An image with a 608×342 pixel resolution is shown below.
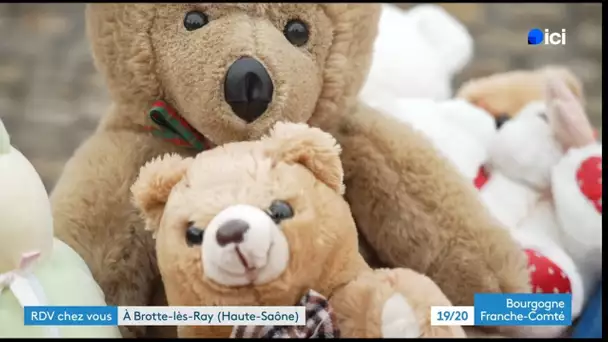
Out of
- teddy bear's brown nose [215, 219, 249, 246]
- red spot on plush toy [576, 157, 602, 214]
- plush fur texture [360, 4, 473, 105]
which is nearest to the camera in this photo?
teddy bear's brown nose [215, 219, 249, 246]

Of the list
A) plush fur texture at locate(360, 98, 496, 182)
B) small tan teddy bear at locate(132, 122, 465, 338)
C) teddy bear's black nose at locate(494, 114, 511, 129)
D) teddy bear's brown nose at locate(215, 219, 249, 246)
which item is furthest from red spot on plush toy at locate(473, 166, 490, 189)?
teddy bear's brown nose at locate(215, 219, 249, 246)

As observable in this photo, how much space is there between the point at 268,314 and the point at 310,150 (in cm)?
12

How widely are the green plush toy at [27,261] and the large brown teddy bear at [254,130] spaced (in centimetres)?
5

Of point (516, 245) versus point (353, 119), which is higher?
point (353, 119)

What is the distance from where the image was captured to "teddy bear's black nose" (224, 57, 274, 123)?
0.53 metres

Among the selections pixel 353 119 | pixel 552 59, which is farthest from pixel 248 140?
pixel 552 59

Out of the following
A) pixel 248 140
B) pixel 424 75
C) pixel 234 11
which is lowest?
pixel 248 140

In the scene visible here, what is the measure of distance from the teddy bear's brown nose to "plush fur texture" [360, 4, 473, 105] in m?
0.42

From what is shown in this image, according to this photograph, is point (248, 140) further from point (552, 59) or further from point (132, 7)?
point (552, 59)

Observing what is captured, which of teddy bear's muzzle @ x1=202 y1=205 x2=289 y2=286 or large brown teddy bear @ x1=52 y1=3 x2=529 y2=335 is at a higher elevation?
large brown teddy bear @ x1=52 y1=3 x2=529 y2=335

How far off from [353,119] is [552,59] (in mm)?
263

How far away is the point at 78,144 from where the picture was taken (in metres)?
0.68

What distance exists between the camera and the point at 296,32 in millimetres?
585

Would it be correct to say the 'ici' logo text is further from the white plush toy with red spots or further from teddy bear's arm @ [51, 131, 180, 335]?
teddy bear's arm @ [51, 131, 180, 335]
